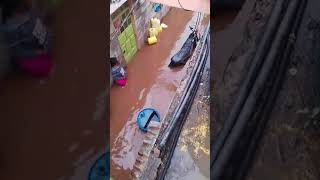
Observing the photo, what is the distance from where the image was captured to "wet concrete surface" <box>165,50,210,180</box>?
1.24 meters

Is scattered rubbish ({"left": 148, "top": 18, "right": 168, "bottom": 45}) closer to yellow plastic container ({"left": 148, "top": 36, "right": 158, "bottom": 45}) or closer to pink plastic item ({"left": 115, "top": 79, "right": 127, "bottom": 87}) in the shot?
yellow plastic container ({"left": 148, "top": 36, "right": 158, "bottom": 45})

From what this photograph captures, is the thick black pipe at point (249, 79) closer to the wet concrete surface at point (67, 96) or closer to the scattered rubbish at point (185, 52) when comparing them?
the wet concrete surface at point (67, 96)

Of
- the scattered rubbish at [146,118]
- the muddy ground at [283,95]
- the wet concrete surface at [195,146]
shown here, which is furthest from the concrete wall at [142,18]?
the muddy ground at [283,95]

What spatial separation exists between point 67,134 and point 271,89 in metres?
0.53

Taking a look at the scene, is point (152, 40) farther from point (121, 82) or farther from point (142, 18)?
point (121, 82)

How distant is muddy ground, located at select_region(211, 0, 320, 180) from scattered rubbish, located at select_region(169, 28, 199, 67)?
1.09 meters

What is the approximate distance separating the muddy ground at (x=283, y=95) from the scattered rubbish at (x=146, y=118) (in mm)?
853

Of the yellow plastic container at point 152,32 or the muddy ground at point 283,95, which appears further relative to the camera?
the yellow plastic container at point 152,32

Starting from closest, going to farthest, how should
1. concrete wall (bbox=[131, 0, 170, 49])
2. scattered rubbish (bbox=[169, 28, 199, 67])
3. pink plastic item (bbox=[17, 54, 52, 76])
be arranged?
pink plastic item (bbox=[17, 54, 52, 76]) < concrete wall (bbox=[131, 0, 170, 49]) < scattered rubbish (bbox=[169, 28, 199, 67])

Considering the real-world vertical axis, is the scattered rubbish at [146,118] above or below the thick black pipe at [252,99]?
below

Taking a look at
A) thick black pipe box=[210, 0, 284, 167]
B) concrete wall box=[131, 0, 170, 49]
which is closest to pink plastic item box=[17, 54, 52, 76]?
thick black pipe box=[210, 0, 284, 167]

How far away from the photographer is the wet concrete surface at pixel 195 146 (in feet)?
4.07

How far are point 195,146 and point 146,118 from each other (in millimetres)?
682

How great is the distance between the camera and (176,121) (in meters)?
1.52
